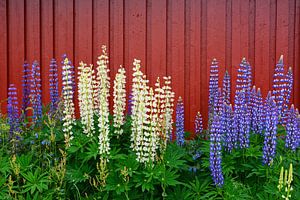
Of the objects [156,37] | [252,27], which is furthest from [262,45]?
[156,37]

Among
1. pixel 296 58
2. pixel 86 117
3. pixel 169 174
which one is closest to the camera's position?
pixel 169 174

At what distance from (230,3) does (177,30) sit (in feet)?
2.34

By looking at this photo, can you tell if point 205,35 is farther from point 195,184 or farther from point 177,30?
point 195,184

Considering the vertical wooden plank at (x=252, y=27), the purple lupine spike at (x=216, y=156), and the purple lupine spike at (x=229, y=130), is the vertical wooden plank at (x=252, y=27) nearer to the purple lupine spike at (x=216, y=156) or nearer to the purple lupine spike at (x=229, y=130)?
the purple lupine spike at (x=229, y=130)

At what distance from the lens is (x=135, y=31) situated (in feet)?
22.5

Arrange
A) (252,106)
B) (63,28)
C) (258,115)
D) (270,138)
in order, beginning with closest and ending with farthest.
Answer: (270,138)
(258,115)
(252,106)
(63,28)

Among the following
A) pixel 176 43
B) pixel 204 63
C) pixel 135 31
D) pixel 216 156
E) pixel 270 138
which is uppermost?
pixel 135 31

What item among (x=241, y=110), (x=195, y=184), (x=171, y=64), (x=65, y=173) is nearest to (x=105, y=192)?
(x=65, y=173)

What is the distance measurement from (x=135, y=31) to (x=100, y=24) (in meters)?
0.43

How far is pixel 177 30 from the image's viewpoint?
684cm

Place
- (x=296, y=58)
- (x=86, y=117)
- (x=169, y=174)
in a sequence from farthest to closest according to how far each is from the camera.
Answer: (x=296, y=58), (x=86, y=117), (x=169, y=174)

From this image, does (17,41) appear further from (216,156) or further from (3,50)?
(216,156)

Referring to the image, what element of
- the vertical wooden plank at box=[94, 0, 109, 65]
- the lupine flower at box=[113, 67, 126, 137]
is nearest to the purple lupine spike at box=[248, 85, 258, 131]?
the lupine flower at box=[113, 67, 126, 137]

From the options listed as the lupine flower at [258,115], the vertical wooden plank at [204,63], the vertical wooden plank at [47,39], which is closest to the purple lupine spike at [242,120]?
the lupine flower at [258,115]
